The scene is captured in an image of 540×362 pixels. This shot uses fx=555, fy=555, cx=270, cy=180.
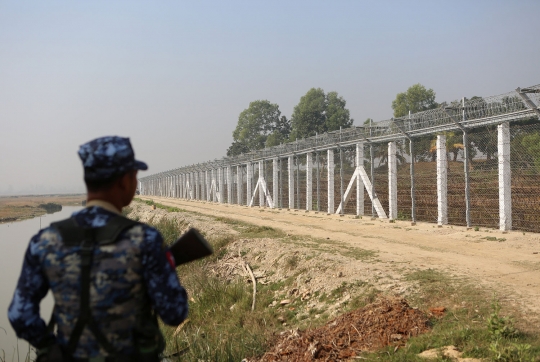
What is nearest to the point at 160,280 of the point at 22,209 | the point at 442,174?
the point at 442,174

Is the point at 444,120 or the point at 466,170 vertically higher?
the point at 444,120

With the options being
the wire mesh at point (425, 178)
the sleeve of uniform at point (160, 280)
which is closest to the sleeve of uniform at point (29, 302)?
the sleeve of uniform at point (160, 280)

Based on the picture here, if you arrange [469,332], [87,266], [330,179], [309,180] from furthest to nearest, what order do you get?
[309,180] → [330,179] → [469,332] → [87,266]

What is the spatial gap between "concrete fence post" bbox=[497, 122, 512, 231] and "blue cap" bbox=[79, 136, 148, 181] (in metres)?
12.8

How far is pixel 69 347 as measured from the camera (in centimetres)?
253

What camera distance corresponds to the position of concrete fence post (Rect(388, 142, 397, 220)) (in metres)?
19.1

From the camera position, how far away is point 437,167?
1623 centimetres

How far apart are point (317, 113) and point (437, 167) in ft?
149

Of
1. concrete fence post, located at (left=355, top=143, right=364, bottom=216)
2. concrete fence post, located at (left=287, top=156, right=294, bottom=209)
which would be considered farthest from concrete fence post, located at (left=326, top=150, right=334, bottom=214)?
concrete fence post, located at (left=287, top=156, right=294, bottom=209)

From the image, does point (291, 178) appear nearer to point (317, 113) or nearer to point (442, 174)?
point (442, 174)

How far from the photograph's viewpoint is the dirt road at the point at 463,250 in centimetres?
765

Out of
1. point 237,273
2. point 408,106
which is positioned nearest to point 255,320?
point 237,273

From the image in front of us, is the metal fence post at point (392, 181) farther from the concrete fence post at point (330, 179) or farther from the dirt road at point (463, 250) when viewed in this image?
the concrete fence post at point (330, 179)

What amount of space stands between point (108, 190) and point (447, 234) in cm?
1320
